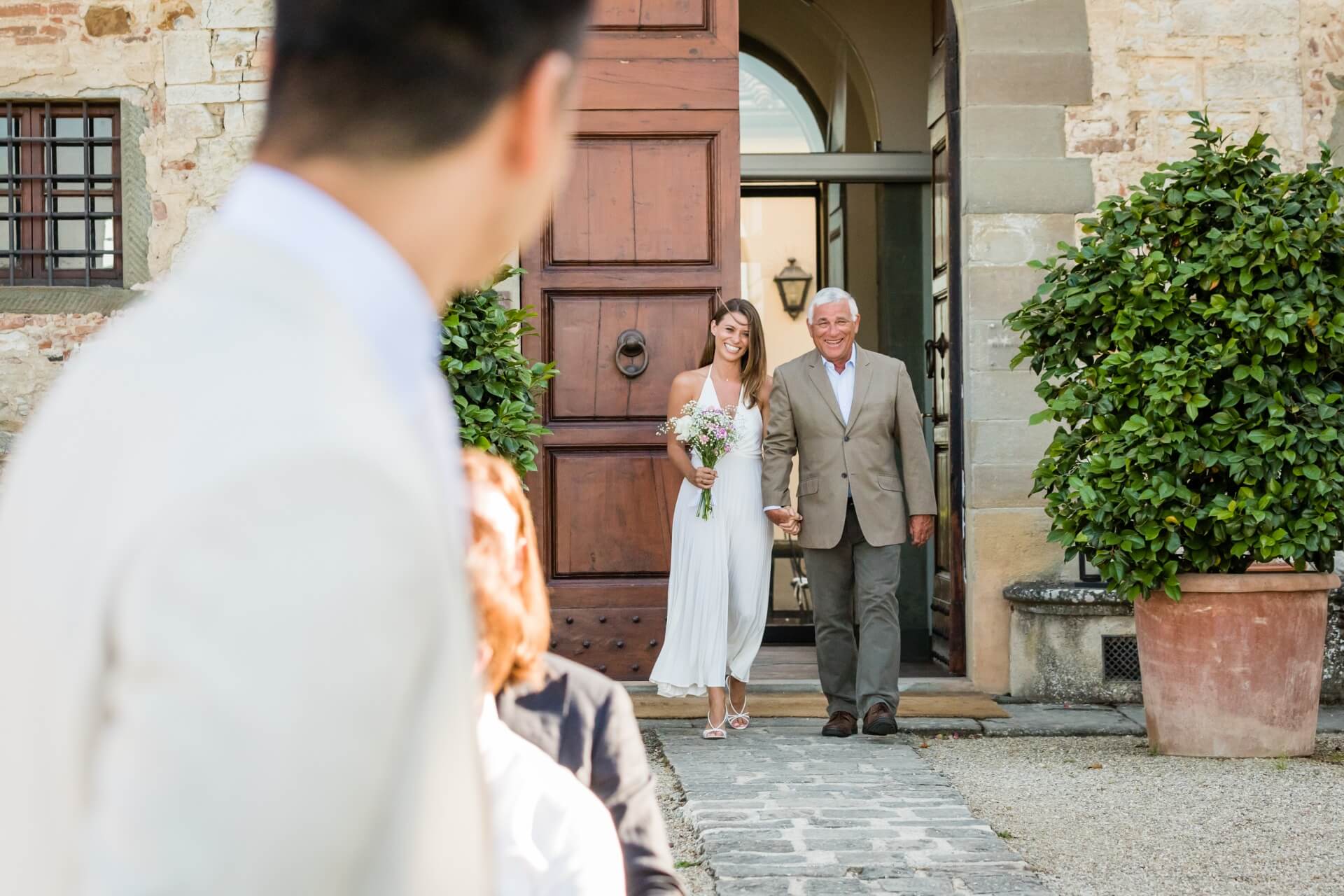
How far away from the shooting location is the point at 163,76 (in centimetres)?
713

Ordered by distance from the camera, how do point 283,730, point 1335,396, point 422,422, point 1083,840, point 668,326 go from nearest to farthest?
point 283,730, point 422,422, point 1083,840, point 1335,396, point 668,326

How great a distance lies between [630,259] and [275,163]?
6.49m

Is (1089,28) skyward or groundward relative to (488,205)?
skyward

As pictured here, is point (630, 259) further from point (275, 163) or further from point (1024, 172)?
point (275, 163)

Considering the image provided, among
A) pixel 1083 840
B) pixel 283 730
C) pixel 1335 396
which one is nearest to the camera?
pixel 283 730

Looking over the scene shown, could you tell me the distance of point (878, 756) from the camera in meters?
5.81

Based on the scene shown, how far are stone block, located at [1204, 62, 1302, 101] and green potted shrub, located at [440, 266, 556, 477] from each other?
3587mm

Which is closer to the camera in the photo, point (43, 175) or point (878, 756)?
point (878, 756)

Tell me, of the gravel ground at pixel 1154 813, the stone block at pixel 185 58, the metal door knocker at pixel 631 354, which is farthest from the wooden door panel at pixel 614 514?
the stone block at pixel 185 58

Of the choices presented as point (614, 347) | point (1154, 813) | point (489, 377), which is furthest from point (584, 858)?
point (614, 347)

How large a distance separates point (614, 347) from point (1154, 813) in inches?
131

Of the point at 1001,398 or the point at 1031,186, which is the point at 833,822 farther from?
the point at 1031,186

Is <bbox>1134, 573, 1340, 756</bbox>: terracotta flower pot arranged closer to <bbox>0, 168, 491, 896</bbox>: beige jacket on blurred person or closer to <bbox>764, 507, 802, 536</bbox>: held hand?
<bbox>764, 507, 802, 536</bbox>: held hand

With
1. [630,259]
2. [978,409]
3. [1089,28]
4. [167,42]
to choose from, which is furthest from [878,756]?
[167,42]
